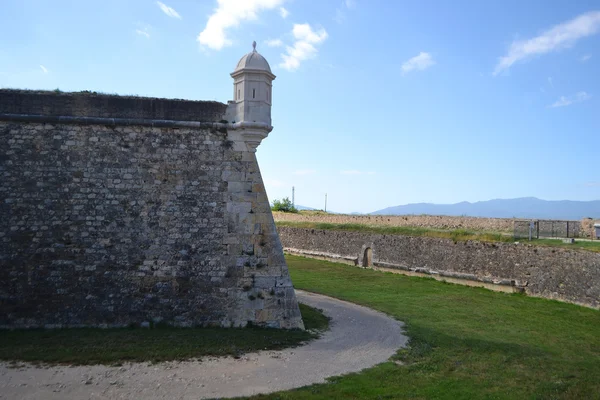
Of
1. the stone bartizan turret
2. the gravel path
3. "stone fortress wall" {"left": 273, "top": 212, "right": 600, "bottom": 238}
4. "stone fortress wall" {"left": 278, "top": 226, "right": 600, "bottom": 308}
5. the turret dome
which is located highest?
the turret dome

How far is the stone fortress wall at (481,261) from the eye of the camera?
55.9 ft

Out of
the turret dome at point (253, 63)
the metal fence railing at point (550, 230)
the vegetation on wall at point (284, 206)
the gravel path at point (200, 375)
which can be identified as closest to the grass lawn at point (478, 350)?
the gravel path at point (200, 375)

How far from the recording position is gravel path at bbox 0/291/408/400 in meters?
7.82

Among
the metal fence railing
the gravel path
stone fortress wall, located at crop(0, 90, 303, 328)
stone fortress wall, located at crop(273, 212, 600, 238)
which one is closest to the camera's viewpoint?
the gravel path

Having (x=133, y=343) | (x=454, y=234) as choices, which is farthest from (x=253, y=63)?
(x=454, y=234)

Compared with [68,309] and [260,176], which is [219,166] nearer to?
[260,176]

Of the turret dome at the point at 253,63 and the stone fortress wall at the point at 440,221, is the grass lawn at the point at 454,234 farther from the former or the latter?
the turret dome at the point at 253,63

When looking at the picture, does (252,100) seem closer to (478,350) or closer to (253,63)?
(253,63)

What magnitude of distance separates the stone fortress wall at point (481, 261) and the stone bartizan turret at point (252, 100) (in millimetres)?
12562

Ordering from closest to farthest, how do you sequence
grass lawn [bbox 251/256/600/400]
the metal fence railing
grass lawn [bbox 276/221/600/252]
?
1. grass lawn [bbox 251/256/600/400]
2. grass lawn [bbox 276/221/600/252]
3. the metal fence railing

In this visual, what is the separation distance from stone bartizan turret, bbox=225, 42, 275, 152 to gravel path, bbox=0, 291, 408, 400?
17.5ft

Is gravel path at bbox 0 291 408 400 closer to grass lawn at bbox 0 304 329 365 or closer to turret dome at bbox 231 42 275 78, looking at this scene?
grass lawn at bbox 0 304 329 365

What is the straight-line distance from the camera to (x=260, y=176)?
40.3 ft

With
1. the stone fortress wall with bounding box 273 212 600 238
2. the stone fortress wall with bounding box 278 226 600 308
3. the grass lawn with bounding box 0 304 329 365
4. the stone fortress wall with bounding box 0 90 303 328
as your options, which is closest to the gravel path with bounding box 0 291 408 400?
the grass lawn with bounding box 0 304 329 365
